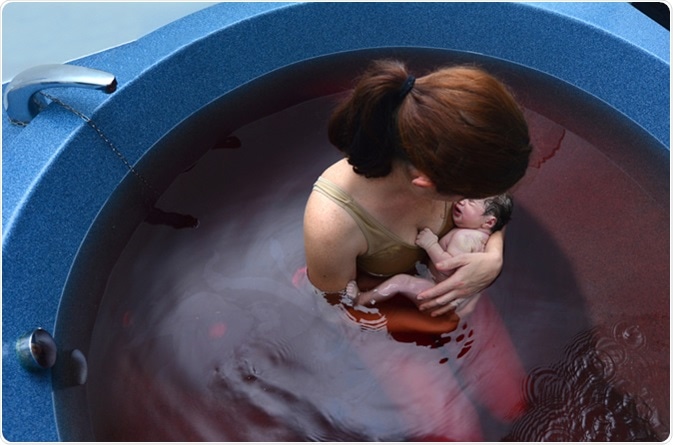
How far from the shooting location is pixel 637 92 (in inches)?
79.0

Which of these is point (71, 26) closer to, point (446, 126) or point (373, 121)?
point (373, 121)

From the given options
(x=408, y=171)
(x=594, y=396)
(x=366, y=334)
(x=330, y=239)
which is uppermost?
(x=408, y=171)

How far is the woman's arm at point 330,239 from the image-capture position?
1356 mm

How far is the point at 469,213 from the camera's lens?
1.57 meters

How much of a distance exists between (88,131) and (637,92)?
1.73m

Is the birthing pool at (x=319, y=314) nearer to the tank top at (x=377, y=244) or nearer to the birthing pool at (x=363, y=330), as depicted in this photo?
the birthing pool at (x=363, y=330)

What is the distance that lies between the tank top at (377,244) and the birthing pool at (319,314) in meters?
0.17

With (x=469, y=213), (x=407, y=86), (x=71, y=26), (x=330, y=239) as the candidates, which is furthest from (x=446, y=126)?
(x=71, y=26)

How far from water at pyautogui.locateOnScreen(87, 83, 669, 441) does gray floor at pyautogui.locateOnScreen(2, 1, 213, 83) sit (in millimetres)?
586

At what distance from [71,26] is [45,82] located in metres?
0.46

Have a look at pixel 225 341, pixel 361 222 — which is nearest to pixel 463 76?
pixel 361 222

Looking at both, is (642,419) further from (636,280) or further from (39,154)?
(39,154)

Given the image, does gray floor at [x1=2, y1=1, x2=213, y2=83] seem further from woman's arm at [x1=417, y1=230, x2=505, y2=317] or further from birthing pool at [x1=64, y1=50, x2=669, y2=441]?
woman's arm at [x1=417, y1=230, x2=505, y2=317]

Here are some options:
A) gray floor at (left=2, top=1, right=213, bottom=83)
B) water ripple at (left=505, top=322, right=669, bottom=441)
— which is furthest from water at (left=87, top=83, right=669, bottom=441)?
gray floor at (left=2, top=1, right=213, bottom=83)
